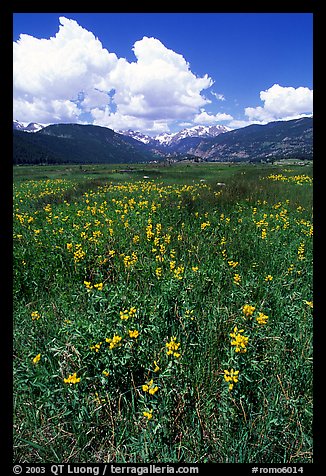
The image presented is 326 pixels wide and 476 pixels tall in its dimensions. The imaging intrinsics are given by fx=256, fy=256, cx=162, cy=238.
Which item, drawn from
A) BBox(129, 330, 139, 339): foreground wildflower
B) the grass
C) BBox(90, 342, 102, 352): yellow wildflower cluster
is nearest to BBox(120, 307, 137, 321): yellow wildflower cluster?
the grass

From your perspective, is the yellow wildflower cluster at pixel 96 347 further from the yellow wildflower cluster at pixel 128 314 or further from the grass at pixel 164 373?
the yellow wildflower cluster at pixel 128 314

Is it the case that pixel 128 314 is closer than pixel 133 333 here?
No

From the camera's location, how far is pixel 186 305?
2.83 metres

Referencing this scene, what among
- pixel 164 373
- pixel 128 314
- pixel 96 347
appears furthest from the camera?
pixel 128 314

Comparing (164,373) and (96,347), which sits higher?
(96,347)

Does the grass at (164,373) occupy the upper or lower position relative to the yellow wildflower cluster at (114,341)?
lower

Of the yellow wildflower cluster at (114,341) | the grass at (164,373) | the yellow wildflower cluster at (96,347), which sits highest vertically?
the yellow wildflower cluster at (114,341)

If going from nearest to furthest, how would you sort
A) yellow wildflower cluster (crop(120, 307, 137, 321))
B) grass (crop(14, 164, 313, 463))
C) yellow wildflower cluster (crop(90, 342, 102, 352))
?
grass (crop(14, 164, 313, 463)) → yellow wildflower cluster (crop(90, 342, 102, 352)) → yellow wildflower cluster (crop(120, 307, 137, 321))

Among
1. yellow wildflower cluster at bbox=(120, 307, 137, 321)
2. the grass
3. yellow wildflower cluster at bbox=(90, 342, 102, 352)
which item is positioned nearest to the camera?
the grass

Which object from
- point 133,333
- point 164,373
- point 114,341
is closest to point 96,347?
point 114,341

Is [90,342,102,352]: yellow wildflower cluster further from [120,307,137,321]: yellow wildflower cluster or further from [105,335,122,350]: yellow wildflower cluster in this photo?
[120,307,137,321]: yellow wildflower cluster

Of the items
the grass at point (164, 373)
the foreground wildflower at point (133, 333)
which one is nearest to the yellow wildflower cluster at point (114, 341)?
the grass at point (164, 373)

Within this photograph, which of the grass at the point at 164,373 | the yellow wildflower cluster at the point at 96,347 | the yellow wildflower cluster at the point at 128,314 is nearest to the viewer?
the grass at the point at 164,373

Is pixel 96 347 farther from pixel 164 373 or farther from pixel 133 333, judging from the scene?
pixel 164 373
